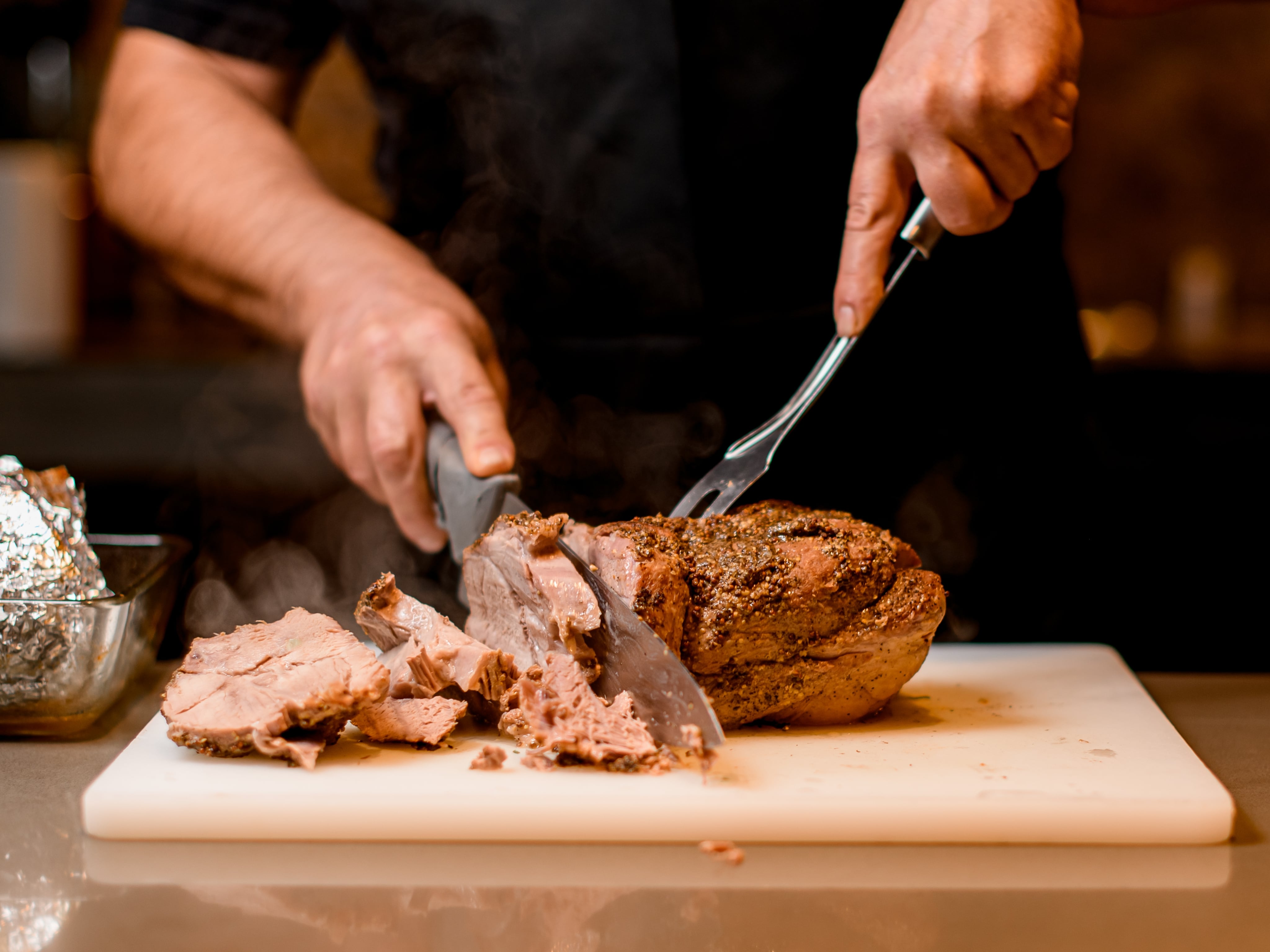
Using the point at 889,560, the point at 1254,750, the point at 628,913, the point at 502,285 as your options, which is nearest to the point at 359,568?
the point at 502,285

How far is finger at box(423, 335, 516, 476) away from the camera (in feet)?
6.48

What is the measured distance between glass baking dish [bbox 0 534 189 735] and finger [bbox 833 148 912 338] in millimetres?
1213

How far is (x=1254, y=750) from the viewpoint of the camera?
175cm

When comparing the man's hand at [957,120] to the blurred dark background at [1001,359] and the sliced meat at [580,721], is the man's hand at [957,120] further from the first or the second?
the sliced meat at [580,721]

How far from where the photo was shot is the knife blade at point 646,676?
150 centimetres

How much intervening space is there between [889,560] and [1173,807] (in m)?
0.50

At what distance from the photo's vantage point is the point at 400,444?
2.11 m

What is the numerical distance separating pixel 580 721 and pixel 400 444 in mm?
767

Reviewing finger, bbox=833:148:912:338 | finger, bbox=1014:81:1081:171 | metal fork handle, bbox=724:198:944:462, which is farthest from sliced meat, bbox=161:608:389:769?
finger, bbox=1014:81:1081:171

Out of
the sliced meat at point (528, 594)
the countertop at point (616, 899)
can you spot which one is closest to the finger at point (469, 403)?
the sliced meat at point (528, 594)

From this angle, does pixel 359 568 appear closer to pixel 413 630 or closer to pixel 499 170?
pixel 499 170

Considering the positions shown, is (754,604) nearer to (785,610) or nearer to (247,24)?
(785,610)

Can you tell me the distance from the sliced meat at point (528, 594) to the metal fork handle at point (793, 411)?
279mm

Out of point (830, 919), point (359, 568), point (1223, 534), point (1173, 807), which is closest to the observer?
point (830, 919)
